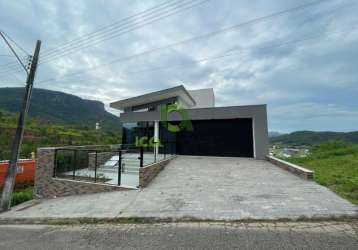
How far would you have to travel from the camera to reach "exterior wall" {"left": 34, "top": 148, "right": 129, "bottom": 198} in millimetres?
8172

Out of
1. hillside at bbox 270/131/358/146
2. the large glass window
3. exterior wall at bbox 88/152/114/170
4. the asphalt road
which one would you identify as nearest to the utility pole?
the asphalt road

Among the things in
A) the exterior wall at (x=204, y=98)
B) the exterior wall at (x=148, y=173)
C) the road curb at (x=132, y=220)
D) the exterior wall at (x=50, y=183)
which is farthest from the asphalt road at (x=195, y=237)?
the exterior wall at (x=204, y=98)

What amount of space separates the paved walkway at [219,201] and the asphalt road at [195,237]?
0.41 meters

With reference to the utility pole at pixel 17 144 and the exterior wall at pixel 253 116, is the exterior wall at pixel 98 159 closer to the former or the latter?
the utility pole at pixel 17 144

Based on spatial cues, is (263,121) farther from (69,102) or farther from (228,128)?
(69,102)

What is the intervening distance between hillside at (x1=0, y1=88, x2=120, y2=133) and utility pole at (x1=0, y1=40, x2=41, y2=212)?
27.6 m

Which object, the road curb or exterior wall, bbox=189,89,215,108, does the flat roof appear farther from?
the road curb

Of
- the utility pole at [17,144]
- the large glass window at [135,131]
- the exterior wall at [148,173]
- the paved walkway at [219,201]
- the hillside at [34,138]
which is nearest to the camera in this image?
the paved walkway at [219,201]

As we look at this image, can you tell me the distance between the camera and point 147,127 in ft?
46.1

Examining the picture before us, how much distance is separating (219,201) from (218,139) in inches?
305

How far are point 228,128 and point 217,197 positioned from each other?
297 inches

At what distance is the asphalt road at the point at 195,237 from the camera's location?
3.09 meters

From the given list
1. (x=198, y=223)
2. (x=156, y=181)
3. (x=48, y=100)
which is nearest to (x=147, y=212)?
(x=198, y=223)

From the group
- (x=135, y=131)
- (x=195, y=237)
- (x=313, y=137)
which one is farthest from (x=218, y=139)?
(x=313, y=137)
